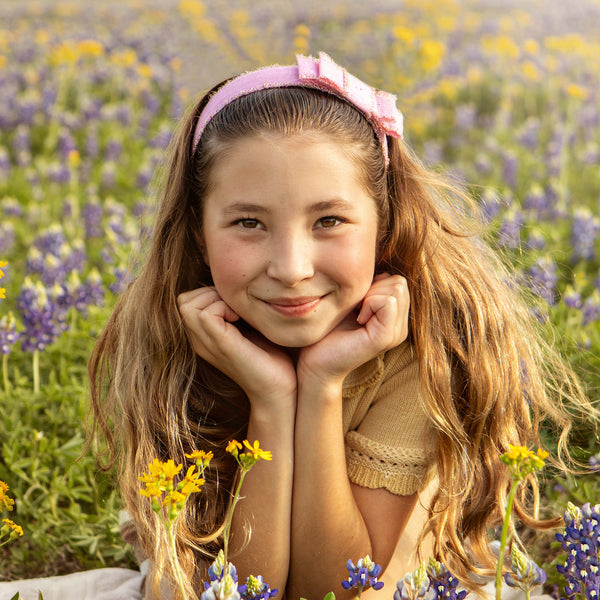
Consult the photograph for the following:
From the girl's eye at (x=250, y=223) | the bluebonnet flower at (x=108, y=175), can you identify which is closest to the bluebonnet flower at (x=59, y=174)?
the bluebonnet flower at (x=108, y=175)

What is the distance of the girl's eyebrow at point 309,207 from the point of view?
2.08 meters

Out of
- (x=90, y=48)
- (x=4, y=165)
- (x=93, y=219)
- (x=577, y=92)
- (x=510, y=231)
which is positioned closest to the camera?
(x=510, y=231)

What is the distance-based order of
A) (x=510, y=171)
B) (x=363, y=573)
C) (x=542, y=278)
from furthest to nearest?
(x=510, y=171)
(x=542, y=278)
(x=363, y=573)

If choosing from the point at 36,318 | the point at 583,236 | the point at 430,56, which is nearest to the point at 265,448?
the point at 36,318

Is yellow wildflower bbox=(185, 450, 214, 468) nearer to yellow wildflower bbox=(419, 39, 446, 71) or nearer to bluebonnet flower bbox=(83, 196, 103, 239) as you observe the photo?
bluebonnet flower bbox=(83, 196, 103, 239)

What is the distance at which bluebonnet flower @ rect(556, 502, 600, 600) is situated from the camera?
1.92 metres

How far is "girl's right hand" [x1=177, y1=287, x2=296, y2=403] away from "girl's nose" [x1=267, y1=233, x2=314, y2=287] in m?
0.23

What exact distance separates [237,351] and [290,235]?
0.33m

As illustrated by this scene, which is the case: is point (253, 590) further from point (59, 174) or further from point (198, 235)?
point (59, 174)

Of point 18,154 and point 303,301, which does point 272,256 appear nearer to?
point 303,301

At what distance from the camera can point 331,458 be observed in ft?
7.20

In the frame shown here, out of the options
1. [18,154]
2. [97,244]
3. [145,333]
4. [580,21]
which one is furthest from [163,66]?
[145,333]

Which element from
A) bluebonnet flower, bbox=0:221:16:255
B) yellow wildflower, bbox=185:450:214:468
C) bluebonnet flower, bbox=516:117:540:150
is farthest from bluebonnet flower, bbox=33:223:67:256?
bluebonnet flower, bbox=516:117:540:150

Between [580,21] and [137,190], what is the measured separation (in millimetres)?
6694
